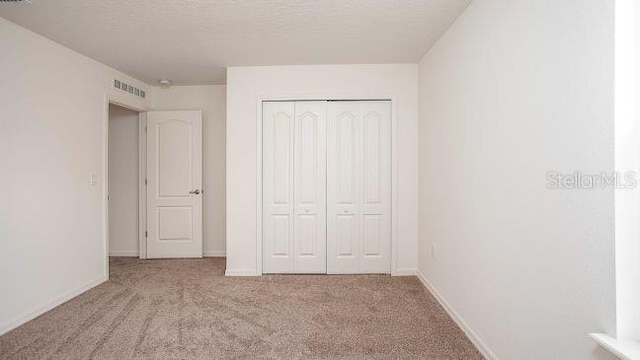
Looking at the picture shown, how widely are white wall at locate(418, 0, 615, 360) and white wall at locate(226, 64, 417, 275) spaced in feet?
3.00

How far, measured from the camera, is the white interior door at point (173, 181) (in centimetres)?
426

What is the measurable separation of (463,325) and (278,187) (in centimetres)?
235

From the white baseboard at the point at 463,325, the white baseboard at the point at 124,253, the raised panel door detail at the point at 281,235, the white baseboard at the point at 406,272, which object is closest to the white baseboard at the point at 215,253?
the white baseboard at the point at 124,253

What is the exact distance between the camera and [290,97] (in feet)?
11.7

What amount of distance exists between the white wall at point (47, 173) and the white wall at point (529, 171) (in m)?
3.59

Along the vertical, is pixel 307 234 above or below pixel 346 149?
below

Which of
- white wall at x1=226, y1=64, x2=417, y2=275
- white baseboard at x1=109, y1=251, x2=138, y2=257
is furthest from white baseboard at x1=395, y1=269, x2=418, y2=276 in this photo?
white baseboard at x1=109, y1=251, x2=138, y2=257

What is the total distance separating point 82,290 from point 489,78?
4.15 meters

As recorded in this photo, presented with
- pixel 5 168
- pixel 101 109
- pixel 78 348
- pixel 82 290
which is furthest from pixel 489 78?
pixel 82 290

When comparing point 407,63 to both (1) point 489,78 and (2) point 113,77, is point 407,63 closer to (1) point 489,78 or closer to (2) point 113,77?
(1) point 489,78

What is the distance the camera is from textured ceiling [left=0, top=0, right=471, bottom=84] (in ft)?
7.35

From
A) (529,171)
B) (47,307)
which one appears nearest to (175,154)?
(47,307)

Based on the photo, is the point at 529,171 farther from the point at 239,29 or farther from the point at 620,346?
the point at 239,29

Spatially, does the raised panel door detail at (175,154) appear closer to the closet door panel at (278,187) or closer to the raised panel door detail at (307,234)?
the closet door panel at (278,187)
